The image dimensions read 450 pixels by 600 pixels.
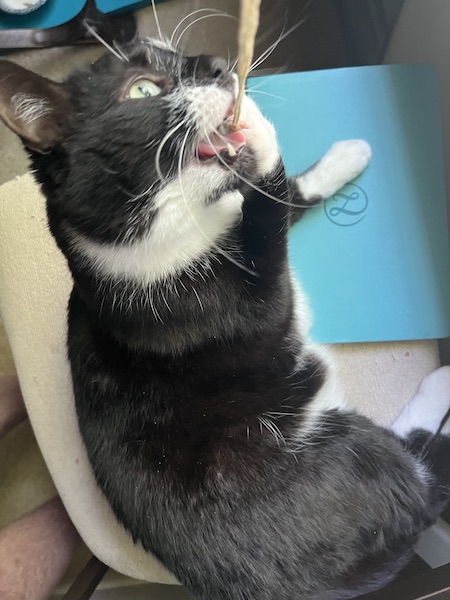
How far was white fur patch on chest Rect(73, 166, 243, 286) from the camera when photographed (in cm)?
72

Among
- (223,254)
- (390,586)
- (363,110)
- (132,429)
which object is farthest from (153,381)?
(363,110)

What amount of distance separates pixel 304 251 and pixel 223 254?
0.87 ft

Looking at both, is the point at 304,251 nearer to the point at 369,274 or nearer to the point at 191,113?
the point at 369,274

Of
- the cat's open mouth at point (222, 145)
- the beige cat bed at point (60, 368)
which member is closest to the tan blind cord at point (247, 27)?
the cat's open mouth at point (222, 145)

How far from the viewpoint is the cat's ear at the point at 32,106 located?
0.67m

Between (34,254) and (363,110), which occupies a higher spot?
(363,110)

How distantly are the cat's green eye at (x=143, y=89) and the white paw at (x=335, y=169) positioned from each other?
1.30ft

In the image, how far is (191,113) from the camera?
679 mm

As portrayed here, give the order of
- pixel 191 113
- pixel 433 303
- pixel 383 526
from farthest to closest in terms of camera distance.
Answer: pixel 433 303 < pixel 383 526 < pixel 191 113

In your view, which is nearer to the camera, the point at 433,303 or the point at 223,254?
the point at 223,254

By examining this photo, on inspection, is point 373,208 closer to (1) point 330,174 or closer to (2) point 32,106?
(1) point 330,174

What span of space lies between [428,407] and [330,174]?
1.52 ft

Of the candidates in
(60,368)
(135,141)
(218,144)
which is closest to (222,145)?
(218,144)

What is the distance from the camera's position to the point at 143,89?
0.73 m
